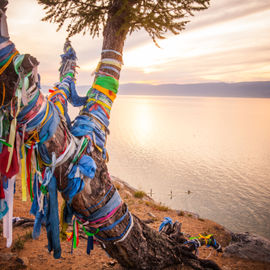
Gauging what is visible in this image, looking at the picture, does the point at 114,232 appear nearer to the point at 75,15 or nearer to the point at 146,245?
the point at 146,245

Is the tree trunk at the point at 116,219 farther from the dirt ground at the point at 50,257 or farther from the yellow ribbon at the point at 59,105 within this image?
the dirt ground at the point at 50,257

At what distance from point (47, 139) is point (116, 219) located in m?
1.18

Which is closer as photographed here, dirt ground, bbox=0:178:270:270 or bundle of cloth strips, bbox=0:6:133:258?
bundle of cloth strips, bbox=0:6:133:258

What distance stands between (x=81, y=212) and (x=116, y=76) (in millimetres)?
1590

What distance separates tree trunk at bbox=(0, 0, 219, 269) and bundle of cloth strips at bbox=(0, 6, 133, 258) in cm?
5

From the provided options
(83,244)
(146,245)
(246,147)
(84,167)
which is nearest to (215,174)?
(246,147)

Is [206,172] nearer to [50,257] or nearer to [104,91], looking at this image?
[50,257]

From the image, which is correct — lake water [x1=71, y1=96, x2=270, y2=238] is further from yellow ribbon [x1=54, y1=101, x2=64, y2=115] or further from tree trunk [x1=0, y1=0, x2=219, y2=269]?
yellow ribbon [x1=54, y1=101, x2=64, y2=115]

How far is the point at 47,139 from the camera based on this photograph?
1.49 metres

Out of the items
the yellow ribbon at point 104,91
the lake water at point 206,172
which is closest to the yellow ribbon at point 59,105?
the yellow ribbon at point 104,91

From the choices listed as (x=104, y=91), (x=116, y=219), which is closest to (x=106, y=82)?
(x=104, y=91)

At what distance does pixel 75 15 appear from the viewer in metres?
2.80

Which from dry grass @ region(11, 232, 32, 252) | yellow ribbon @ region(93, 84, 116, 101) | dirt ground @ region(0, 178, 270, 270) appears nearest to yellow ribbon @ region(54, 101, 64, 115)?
yellow ribbon @ region(93, 84, 116, 101)

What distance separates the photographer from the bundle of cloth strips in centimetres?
126
